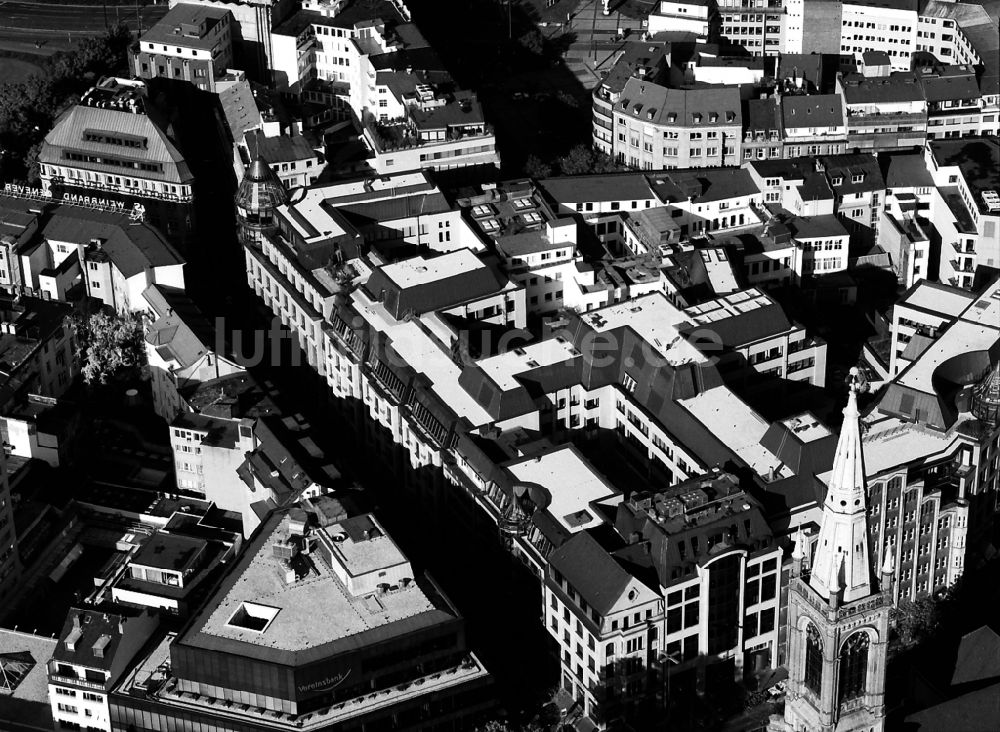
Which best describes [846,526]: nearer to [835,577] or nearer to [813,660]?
[835,577]

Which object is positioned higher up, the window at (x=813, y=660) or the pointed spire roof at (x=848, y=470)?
the pointed spire roof at (x=848, y=470)

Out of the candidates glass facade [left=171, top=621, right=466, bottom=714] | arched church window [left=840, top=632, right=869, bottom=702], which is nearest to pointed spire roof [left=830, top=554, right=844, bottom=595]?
arched church window [left=840, top=632, right=869, bottom=702]

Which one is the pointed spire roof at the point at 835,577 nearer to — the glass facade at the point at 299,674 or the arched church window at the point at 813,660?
the arched church window at the point at 813,660

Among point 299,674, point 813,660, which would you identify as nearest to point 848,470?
point 813,660

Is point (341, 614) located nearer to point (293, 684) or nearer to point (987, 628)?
point (293, 684)

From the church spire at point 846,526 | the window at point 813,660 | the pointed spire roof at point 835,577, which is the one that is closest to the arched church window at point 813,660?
the window at point 813,660

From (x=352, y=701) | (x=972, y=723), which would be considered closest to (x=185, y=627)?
(x=352, y=701)

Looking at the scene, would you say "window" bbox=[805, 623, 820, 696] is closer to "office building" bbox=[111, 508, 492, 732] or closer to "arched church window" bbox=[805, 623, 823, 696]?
"arched church window" bbox=[805, 623, 823, 696]
